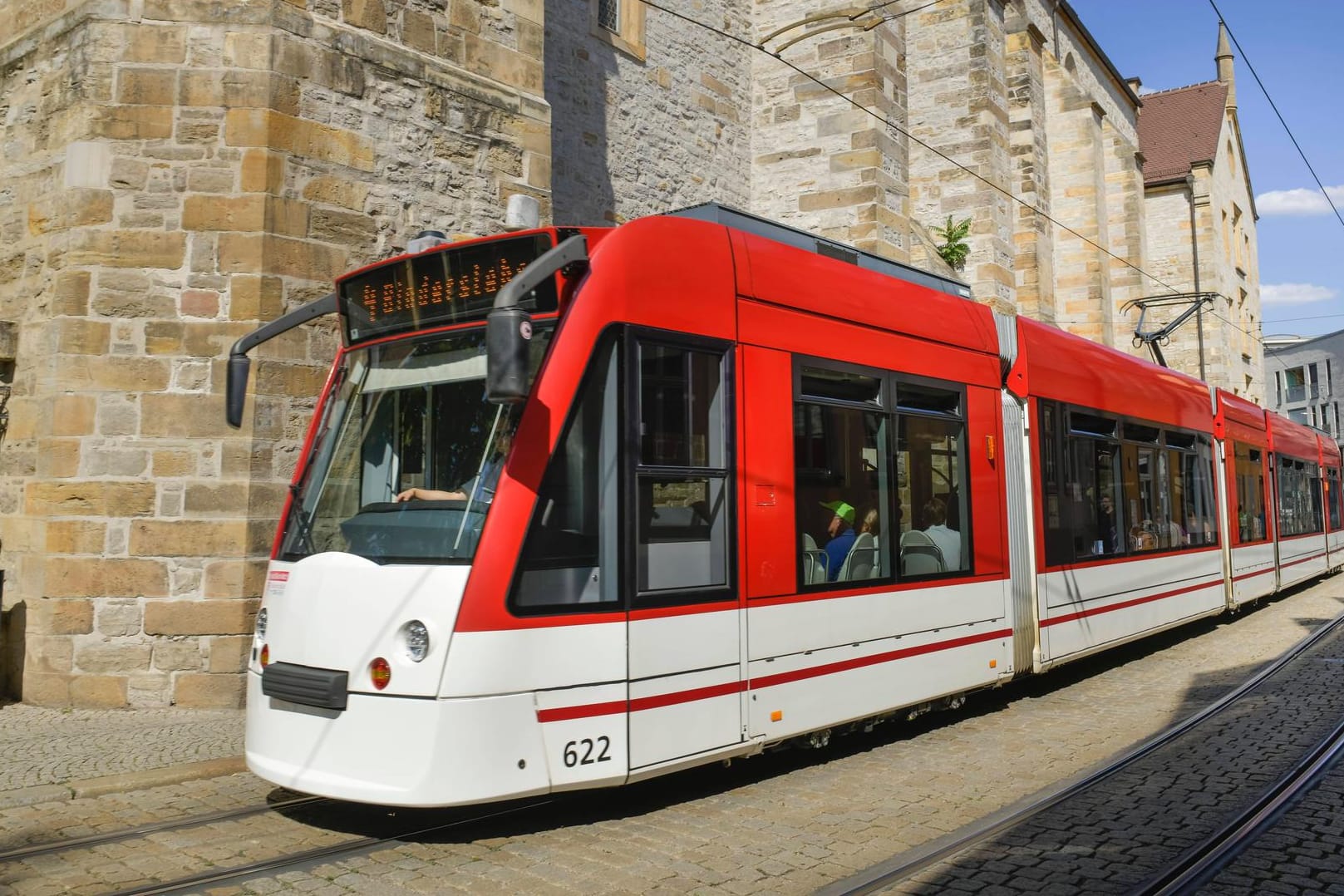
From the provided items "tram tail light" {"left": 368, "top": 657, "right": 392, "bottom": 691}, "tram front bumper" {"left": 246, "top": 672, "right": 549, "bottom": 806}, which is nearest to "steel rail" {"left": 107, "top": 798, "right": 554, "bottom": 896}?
"tram front bumper" {"left": 246, "top": 672, "right": 549, "bottom": 806}

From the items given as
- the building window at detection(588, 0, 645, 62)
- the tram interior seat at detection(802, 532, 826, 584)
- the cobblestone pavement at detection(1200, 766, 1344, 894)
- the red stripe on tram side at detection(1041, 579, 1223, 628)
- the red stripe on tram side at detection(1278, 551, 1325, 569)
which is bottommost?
the cobblestone pavement at detection(1200, 766, 1344, 894)

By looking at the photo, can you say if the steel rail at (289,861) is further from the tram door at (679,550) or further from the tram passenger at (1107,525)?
the tram passenger at (1107,525)

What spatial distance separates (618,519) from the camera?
16.1 ft

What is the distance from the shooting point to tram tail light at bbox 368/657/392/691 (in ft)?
14.8

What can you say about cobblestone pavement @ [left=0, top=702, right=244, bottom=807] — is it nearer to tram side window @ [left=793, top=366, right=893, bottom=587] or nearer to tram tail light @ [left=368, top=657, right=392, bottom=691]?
tram tail light @ [left=368, top=657, right=392, bottom=691]

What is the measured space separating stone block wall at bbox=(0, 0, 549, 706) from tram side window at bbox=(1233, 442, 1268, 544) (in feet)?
36.0

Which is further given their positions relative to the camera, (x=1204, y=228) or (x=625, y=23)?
(x=1204, y=228)

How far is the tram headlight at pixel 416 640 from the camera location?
447 cm

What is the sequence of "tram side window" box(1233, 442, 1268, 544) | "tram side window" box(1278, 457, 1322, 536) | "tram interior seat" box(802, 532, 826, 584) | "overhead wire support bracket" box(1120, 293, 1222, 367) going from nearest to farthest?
"tram interior seat" box(802, 532, 826, 584) → "tram side window" box(1233, 442, 1268, 544) → "tram side window" box(1278, 457, 1322, 536) → "overhead wire support bracket" box(1120, 293, 1222, 367)

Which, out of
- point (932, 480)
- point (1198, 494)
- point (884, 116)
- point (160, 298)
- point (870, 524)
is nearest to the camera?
point (870, 524)

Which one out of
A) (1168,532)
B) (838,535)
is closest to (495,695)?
(838,535)

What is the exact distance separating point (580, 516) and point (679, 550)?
615 mm

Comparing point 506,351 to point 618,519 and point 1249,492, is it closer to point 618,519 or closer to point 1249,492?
point 618,519

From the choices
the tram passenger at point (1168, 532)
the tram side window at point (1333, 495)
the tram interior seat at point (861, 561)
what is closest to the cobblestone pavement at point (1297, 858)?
the tram interior seat at point (861, 561)
